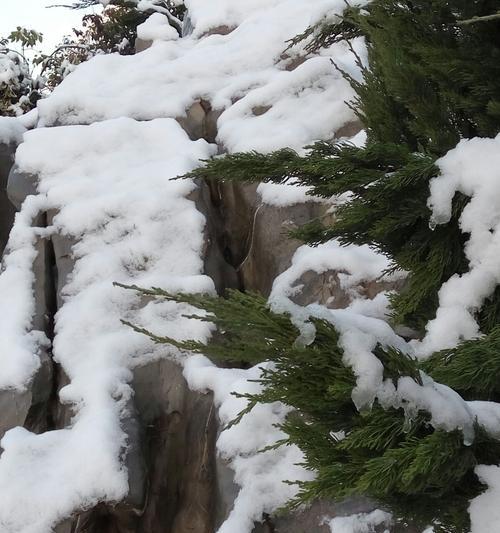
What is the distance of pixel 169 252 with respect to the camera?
17.4 feet

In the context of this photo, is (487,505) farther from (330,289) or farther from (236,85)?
(236,85)

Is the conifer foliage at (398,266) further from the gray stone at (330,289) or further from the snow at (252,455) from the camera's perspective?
the gray stone at (330,289)

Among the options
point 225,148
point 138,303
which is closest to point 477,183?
point 138,303

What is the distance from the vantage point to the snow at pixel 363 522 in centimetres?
309

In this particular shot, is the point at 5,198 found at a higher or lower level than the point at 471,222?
Answer: lower

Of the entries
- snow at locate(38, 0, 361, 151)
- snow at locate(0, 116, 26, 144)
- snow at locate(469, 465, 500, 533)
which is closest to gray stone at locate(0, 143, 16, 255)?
snow at locate(0, 116, 26, 144)

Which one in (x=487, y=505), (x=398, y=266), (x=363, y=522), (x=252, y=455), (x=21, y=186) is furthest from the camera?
(x=21, y=186)

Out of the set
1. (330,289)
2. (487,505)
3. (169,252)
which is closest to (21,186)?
(169,252)

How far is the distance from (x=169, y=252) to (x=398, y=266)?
3075mm

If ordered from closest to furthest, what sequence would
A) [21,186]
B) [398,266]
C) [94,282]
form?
[398,266], [94,282], [21,186]

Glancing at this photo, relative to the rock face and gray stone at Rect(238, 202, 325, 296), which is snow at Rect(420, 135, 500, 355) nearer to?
the rock face

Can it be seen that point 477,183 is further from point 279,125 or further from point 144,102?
point 144,102

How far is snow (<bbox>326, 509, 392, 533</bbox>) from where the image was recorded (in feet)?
10.1

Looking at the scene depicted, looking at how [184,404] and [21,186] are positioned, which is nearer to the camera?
[184,404]
